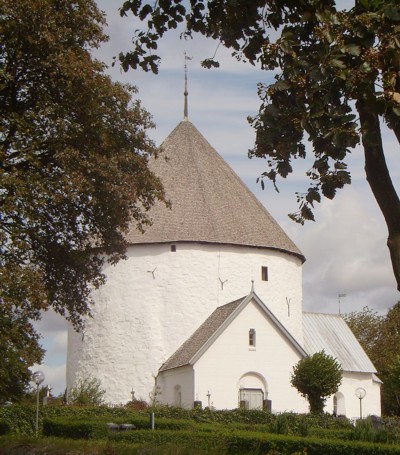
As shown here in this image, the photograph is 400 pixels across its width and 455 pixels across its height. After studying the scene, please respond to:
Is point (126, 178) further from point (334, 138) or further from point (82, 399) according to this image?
point (82, 399)

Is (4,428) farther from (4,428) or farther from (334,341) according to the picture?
(334,341)

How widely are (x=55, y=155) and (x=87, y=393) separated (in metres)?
18.7

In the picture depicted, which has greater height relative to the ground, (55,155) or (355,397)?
(55,155)

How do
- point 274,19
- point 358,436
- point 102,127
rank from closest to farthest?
point 274,19, point 102,127, point 358,436

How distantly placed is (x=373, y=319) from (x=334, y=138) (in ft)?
177

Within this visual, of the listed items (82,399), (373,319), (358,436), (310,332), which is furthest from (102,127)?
(373,319)

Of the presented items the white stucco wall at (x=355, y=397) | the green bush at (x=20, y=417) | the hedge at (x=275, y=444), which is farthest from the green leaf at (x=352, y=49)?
the white stucco wall at (x=355, y=397)

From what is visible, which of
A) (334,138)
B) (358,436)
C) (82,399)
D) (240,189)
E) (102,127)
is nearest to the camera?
(334,138)

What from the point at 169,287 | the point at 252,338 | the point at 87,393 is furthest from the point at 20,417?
the point at 169,287

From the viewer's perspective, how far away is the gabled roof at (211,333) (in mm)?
32594

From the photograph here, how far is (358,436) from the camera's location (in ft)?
65.0

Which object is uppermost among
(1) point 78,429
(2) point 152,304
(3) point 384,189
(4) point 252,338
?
(2) point 152,304

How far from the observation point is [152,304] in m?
36.3

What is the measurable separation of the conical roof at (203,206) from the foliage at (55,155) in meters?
16.5
